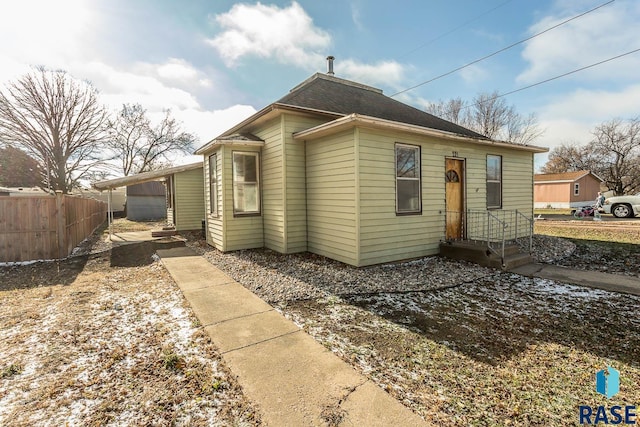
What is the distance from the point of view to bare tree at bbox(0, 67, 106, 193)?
58.4 feet

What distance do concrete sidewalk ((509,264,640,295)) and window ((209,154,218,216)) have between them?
7.79 metres

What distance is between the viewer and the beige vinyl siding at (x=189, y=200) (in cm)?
1319

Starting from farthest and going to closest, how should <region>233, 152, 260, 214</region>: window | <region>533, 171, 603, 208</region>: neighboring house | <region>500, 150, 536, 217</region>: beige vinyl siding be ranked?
<region>533, 171, 603, 208</region>: neighboring house → <region>500, 150, 536, 217</region>: beige vinyl siding → <region>233, 152, 260, 214</region>: window

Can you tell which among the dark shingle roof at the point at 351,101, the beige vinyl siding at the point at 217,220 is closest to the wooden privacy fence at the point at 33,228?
the beige vinyl siding at the point at 217,220

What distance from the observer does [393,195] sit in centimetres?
654

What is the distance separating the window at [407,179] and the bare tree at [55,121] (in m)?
20.8

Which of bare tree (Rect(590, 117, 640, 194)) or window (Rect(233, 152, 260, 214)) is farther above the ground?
bare tree (Rect(590, 117, 640, 194))

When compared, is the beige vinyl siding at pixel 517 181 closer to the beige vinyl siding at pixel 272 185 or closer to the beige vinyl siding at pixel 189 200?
the beige vinyl siding at pixel 272 185

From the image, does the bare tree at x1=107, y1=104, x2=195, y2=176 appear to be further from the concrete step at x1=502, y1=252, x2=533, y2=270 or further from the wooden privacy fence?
the concrete step at x1=502, y1=252, x2=533, y2=270

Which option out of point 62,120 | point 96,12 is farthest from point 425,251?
point 62,120

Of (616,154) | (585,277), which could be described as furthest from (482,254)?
(616,154)

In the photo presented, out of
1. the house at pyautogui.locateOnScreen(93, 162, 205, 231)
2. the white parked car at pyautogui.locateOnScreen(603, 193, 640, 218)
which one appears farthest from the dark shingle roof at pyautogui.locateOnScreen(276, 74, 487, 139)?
the white parked car at pyautogui.locateOnScreen(603, 193, 640, 218)

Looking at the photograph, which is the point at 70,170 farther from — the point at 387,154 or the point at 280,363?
the point at 280,363

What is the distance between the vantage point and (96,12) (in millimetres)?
6441
